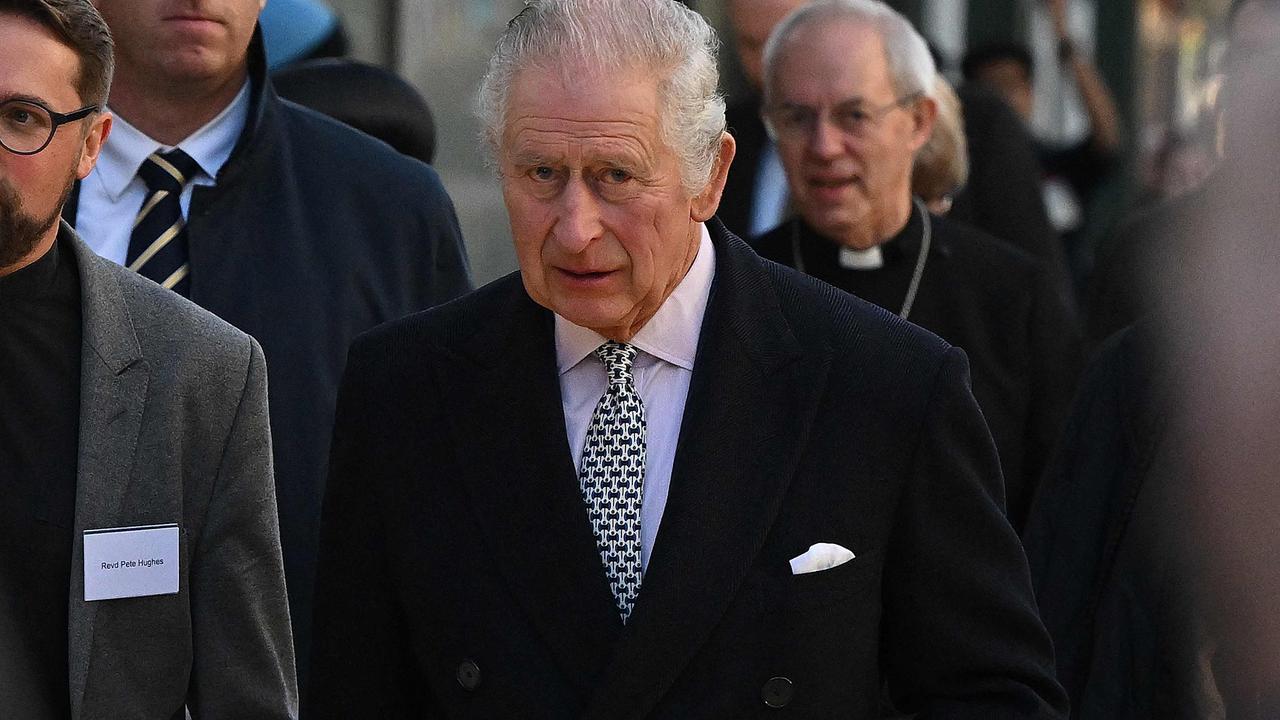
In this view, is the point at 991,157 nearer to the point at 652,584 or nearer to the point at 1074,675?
the point at 1074,675

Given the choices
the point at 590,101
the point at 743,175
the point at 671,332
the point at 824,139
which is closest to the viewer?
the point at 590,101

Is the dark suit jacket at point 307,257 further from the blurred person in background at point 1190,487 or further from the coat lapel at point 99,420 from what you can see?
the blurred person in background at point 1190,487

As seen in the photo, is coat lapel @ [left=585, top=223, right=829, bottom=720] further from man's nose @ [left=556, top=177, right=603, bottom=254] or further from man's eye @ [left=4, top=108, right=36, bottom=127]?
man's eye @ [left=4, top=108, right=36, bottom=127]

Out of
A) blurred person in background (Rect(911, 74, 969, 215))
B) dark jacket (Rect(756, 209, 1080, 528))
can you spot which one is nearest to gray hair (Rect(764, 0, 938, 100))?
dark jacket (Rect(756, 209, 1080, 528))

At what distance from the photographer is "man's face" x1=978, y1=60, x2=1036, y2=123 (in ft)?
32.4

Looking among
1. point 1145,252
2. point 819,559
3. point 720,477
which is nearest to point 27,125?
point 720,477

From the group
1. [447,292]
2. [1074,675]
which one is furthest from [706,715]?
[447,292]

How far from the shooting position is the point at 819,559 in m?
2.99

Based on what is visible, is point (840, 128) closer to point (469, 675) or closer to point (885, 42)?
point (885, 42)

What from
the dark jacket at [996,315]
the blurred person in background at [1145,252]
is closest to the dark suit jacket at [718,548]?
the blurred person in background at [1145,252]

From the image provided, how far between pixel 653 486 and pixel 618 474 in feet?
0.18

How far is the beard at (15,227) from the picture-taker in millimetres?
2975

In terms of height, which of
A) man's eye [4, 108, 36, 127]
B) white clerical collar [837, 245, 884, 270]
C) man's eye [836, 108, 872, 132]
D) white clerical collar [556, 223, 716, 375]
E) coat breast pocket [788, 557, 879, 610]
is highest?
man's eye [4, 108, 36, 127]

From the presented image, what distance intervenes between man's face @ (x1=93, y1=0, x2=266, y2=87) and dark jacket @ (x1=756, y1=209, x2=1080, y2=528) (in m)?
1.62
